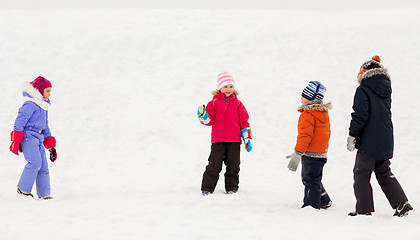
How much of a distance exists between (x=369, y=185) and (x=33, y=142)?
4869 millimetres

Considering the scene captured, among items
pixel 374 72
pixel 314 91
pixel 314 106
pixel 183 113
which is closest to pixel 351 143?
pixel 314 106

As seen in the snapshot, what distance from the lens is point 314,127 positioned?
20.8 ft

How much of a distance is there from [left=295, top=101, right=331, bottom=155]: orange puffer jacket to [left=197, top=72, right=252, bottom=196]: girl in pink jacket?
1.15 m

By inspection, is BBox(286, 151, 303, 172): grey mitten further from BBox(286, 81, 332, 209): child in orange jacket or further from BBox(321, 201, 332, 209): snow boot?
BBox(321, 201, 332, 209): snow boot

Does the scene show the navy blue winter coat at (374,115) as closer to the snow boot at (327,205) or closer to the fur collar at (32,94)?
the snow boot at (327,205)

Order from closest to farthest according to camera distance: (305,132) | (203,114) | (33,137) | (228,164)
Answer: (305,132) → (33,137) → (203,114) → (228,164)

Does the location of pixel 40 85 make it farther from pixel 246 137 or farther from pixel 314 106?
pixel 314 106

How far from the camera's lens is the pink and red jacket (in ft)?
23.5

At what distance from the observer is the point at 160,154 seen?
9461 mm

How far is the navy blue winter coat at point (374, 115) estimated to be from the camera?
6.00m

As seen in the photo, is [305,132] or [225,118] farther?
[225,118]

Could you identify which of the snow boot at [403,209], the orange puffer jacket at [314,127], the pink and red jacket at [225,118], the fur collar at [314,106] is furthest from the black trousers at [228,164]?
the snow boot at [403,209]


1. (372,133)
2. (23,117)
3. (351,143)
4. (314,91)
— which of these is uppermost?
(314,91)

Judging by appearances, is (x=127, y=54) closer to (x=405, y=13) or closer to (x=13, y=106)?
(x=13, y=106)
